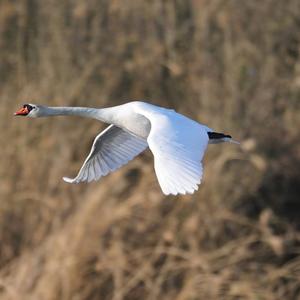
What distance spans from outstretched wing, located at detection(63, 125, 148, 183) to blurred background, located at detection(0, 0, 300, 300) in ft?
2.81

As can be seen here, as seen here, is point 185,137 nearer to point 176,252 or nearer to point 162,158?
point 162,158

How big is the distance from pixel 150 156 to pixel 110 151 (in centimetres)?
157

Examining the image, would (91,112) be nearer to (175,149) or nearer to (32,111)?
(32,111)

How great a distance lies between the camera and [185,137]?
3.52 m

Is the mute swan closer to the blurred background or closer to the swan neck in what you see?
the swan neck

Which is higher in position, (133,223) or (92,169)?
(92,169)

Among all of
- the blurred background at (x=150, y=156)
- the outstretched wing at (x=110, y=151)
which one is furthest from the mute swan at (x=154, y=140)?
the blurred background at (x=150, y=156)

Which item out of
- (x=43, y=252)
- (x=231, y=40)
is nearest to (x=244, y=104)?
(x=231, y=40)

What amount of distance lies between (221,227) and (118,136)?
143 centimetres

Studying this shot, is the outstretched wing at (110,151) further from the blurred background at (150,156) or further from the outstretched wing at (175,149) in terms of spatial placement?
the blurred background at (150,156)

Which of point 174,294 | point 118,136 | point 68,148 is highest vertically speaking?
point 118,136

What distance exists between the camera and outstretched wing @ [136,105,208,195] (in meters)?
3.21

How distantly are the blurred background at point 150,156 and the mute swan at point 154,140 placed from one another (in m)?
Result: 0.87

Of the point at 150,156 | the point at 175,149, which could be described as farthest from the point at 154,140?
the point at 150,156
